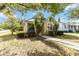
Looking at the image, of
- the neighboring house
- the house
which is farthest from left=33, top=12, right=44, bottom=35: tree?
the neighboring house

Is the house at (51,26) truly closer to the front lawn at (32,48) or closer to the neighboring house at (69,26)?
the neighboring house at (69,26)

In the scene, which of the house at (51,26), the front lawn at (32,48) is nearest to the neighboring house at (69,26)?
the house at (51,26)

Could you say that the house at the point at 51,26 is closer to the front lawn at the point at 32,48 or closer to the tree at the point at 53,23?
the tree at the point at 53,23

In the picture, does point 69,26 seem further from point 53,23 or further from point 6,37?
point 6,37

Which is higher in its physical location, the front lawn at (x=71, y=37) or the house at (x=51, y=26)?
the house at (x=51, y=26)

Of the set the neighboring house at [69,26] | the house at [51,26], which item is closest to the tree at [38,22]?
the house at [51,26]

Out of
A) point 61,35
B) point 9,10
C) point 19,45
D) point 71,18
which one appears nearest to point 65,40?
point 61,35

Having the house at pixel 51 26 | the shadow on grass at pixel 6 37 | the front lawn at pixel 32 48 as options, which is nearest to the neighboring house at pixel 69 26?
the house at pixel 51 26

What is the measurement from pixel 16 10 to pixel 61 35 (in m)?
0.58

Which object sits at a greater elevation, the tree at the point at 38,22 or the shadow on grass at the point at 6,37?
the tree at the point at 38,22

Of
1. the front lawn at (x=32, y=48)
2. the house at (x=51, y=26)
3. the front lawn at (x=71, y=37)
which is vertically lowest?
the front lawn at (x=32, y=48)

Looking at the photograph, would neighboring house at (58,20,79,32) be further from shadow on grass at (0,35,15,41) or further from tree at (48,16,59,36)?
shadow on grass at (0,35,15,41)


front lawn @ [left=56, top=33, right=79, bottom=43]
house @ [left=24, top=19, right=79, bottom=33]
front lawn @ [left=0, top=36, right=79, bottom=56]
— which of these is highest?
house @ [left=24, top=19, right=79, bottom=33]

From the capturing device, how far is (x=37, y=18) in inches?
110
